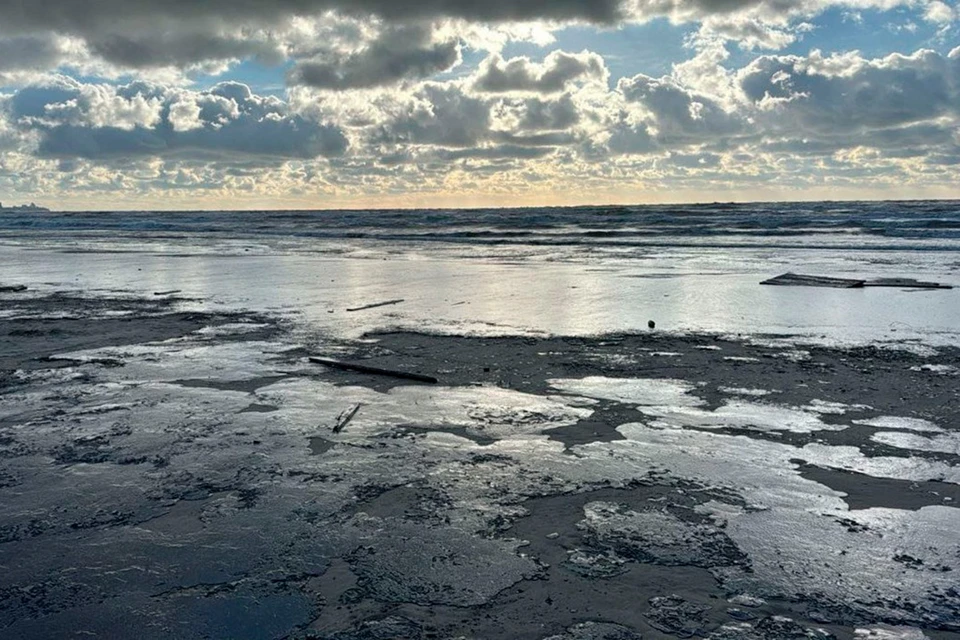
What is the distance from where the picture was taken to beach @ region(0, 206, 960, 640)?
12.7 ft

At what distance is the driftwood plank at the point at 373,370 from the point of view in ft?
28.5

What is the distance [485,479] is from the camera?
5590mm

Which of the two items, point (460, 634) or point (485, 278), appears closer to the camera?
point (460, 634)

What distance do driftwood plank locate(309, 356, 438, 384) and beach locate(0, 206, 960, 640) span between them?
143mm

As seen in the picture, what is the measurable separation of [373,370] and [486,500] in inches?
163

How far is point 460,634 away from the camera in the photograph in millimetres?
3605

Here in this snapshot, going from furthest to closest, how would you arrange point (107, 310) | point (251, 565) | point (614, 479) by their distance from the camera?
1. point (107, 310)
2. point (614, 479)
3. point (251, 565)

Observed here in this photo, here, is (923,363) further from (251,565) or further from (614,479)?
(251,565)

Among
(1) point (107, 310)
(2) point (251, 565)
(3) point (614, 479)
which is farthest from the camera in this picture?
(1) point (107, 310)

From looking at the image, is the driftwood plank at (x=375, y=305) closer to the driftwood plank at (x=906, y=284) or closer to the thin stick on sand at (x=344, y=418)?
the thin stick on sand at (x=344, y=418)

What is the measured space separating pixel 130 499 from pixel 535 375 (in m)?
4.96

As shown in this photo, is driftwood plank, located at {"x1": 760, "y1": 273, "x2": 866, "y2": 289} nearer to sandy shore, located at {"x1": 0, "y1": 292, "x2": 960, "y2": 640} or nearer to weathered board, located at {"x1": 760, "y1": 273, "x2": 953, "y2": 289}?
weathered board, located at {"x1": 760, "y1": 273, "x2": 953, "y2": 289}

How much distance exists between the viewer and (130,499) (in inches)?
206

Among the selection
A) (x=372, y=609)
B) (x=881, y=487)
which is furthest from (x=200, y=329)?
(x=881, y=487)
